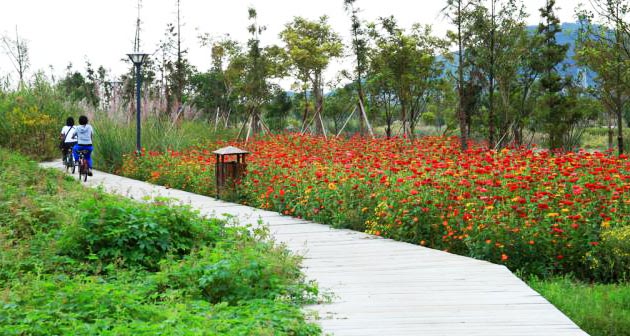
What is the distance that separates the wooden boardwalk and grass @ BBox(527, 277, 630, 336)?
1.63ft

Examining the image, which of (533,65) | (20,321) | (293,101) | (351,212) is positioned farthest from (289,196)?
(293,101)

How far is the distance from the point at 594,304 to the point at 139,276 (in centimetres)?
→ 365

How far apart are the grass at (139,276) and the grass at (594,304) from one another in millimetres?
2086

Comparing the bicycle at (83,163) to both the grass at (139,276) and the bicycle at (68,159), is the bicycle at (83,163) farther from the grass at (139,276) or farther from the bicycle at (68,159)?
the grass at (139,276)

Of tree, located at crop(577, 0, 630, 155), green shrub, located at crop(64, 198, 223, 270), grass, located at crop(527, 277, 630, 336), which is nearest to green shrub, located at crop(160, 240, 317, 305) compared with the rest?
green shrub, located at crop(64, 198, 223, 270)

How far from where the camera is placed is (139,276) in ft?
18.5

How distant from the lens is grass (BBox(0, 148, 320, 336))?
4145mm

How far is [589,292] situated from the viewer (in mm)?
6062

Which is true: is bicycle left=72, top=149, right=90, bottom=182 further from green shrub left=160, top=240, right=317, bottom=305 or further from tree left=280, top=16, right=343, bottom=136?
tree left=280, top=16, right=343, bottom=136

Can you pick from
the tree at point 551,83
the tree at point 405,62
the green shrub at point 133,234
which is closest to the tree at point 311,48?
the tree at point 405,62

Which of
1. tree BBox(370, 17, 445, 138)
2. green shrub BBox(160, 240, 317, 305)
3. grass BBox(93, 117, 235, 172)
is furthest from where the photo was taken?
tree BBox(370, 17, 445, 138)

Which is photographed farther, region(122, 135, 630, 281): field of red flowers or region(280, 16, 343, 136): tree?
region(280, 16, 343, 136): tree

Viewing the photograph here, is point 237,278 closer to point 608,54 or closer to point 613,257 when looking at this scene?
point 613,257

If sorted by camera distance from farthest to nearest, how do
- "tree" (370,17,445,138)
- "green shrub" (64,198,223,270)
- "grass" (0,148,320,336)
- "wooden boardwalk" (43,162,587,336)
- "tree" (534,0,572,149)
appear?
"tree" (370,17,445,138) → "tree" (534,0,572,149) → "green shrub" (64,198,223,270) → "wooden boardwalk" (43,162,587,336) → "grass" (0,148,320,336)
